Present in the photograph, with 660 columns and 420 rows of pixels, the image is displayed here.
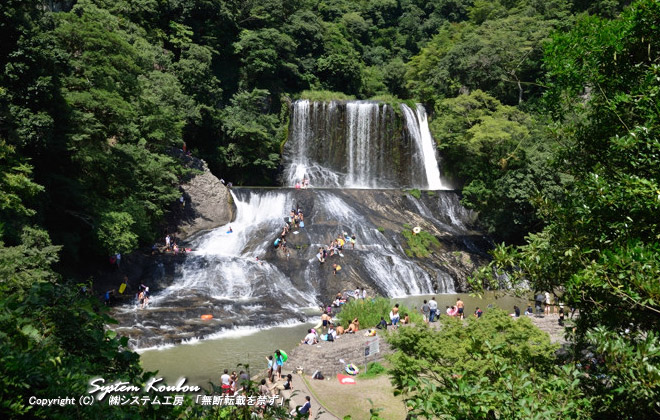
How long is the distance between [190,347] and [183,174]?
48.3 feet

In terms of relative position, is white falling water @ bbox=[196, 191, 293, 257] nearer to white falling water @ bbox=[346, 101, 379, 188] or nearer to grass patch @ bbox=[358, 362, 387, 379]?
white falling water @ bbox=[346, 101, 379, 188]

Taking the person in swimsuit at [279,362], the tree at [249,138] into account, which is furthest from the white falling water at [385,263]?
the person in swimsuit at [279,362]

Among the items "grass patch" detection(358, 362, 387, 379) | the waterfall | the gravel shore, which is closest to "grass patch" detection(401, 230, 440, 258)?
the waterfall

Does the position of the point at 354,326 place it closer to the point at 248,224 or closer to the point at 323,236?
the point at 323,236

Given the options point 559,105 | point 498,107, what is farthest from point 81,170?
point 498,107

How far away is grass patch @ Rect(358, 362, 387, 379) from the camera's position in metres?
13.1

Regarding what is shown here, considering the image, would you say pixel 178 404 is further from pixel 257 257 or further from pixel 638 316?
pixel 257 257

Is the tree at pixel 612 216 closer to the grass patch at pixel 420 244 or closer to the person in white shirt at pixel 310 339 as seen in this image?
the person in white shirt at pixel 310 339

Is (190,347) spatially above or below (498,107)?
below

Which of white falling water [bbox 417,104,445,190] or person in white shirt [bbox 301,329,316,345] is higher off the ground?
white falling water [bbox 417,104,445,190]

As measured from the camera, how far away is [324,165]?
36.2 metres

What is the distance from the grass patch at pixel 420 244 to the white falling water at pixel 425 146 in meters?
10.6

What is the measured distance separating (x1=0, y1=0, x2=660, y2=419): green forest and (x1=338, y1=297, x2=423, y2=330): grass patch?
521 centimetres

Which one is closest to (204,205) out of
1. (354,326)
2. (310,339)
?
(354,326)
